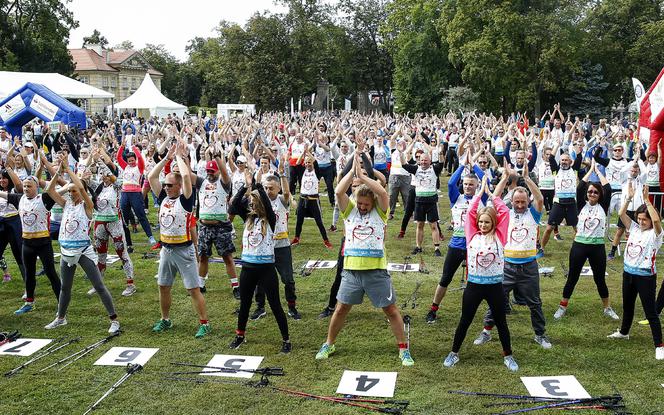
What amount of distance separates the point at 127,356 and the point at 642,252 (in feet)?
19.1

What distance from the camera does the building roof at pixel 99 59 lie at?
84875mm

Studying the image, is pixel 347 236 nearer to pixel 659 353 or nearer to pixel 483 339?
pixel 483 339

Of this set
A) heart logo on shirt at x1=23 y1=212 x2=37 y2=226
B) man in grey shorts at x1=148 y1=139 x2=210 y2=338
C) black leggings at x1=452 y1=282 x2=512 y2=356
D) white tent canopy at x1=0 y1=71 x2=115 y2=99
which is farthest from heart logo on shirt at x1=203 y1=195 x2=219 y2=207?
white tent canopy at x1=0 y1=71 x2=115 y2=99

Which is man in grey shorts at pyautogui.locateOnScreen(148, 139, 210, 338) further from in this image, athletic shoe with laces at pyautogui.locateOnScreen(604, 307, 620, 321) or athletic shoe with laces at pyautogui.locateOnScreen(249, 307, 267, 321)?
athletic shoe with laces at pyautogui.locateOnScreen(604, 307, 620, 321)

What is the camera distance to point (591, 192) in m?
7.93

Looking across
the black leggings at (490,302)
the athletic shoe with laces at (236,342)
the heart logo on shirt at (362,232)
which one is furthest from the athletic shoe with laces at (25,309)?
the black leggings at (490,302)

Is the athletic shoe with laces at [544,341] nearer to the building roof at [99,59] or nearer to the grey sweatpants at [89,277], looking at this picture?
the grey sweatpants at [89,277]

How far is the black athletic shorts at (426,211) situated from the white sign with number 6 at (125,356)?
5890mm

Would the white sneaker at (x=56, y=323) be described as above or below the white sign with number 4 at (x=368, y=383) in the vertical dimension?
above

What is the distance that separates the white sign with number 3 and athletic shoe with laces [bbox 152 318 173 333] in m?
1.24

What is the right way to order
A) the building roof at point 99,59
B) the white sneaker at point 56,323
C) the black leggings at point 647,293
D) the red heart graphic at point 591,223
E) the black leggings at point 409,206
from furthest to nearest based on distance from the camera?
the building roof at point 99,59
the black leggings at point 409,206
the white sneaker at point 56,323
the red heart graphic at point 591,223
the black leggings at point 647,293

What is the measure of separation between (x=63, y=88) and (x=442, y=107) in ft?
87.4

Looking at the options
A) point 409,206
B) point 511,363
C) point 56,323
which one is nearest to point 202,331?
point 56,323

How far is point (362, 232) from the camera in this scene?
6.44m
